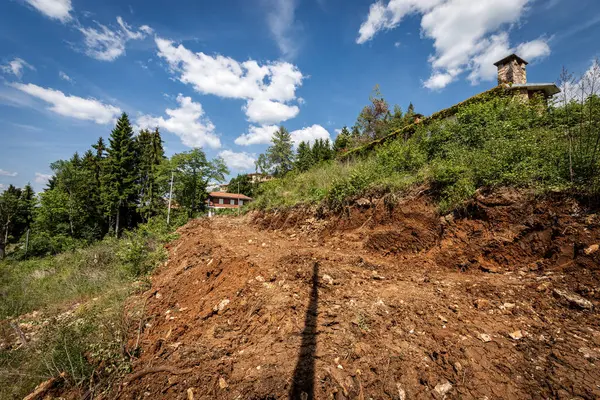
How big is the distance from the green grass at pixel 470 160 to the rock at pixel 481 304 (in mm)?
2227

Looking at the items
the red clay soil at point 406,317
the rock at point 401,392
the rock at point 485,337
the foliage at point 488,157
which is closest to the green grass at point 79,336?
the red clay soil at point 406,317

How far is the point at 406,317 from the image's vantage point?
9.65ft

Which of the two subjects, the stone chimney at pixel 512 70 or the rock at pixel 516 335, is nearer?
the rock at pixel 516 335

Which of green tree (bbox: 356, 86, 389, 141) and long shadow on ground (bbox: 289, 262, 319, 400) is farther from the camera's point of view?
green tree (bbox: 356, 86, 389, 141)

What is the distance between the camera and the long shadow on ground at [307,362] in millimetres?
2045

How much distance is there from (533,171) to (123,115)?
34844 millimetres

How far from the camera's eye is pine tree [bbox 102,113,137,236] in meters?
26.0

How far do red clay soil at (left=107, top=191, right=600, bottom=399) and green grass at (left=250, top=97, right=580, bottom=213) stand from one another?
0.50 m

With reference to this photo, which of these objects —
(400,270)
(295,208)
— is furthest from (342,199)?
(400,270)

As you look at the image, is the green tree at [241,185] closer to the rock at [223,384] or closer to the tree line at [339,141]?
the tree line at [339,141]

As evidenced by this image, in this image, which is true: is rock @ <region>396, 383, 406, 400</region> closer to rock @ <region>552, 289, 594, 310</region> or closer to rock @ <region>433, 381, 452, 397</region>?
rock @ <region>433, 381, 452, 397</region>

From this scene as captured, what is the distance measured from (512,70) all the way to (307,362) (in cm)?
1770

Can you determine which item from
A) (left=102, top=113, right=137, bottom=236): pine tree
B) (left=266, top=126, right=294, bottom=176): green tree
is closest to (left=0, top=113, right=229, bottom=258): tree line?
(left=102, top=113, right=137, bottom=236): pine tree

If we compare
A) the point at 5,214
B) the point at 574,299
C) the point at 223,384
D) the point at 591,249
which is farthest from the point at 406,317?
the point at 5,214
